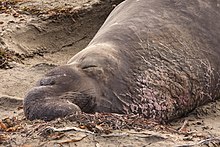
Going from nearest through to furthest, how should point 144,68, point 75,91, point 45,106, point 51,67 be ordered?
point 45,106, point 75,91, point 144,68, point 51,67

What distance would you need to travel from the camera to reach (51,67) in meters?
5.29

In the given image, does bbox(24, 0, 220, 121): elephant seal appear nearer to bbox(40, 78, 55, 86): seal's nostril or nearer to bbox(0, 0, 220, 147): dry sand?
bbox(40, 78, 55, 86): seal's nostril

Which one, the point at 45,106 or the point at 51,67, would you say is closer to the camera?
the point at 45,106

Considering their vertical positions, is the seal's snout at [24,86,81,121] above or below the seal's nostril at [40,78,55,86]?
below

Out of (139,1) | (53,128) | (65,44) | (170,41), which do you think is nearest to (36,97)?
(53,128)

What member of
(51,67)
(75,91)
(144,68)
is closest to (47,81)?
(75,91)

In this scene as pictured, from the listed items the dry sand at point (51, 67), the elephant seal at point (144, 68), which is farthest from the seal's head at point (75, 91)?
the dry sand at point (51, 67)

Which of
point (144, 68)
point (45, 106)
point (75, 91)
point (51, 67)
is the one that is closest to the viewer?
point (45, 106)

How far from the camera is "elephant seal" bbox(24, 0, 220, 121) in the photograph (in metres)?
3.42

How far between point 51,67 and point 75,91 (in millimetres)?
1909

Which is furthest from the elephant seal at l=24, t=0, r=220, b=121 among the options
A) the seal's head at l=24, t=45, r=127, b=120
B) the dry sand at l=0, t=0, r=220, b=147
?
the dry sand at l=0, t=0, r=220, b=147

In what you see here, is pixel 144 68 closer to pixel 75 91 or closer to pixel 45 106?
pixel 75 91

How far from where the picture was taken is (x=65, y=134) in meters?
2.81

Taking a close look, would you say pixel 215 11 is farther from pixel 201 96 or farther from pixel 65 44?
pixel 65 44
